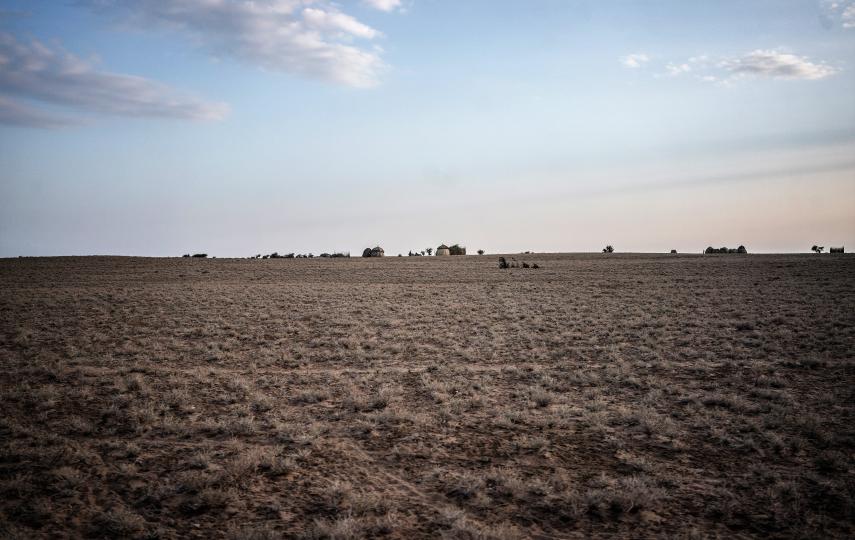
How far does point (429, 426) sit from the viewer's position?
8.20m

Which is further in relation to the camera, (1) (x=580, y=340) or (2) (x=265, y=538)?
(1) (x=580, y=340)

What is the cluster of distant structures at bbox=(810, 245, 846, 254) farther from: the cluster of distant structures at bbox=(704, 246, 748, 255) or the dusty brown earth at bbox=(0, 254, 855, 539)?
the dusty brown earth at bbox=(0, 254, 855, 539)

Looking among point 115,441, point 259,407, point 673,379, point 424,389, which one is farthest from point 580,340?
point 115,441

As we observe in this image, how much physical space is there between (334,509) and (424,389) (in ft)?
16.9

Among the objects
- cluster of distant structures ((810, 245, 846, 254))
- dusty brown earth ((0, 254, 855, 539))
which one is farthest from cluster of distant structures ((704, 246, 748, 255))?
dusty brown earth ((0, 254, 855, 539))

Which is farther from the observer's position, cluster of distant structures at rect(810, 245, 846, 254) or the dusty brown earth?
cluster of distant structures at rect(810, 245, 846, 254)

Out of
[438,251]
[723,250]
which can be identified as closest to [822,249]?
[723,250]

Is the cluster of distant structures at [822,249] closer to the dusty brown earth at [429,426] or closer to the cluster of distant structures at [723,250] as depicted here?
the cluster of distant structures at [723,250]

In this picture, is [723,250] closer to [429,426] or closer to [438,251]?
[438,251]

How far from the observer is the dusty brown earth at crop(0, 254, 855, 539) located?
17.3 feet

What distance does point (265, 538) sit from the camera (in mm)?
4785

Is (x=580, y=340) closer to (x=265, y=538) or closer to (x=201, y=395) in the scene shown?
(x=201, y=395)

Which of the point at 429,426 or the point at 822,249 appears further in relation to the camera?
the point at 822,249

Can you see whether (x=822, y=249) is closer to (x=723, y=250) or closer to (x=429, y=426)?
(x=723, y=250)
